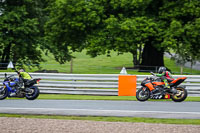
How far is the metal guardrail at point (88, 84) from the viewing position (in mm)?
14273

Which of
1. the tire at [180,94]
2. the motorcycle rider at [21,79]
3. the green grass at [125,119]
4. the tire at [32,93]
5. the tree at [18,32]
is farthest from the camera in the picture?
the tree at [18,32]

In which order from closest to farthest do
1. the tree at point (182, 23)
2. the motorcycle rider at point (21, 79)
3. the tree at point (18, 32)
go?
the motorcycle rider at point (21, 79) → the tree at point (182, 23) → the tree at point (18, 32)

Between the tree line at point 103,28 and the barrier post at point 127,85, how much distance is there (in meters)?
9.37

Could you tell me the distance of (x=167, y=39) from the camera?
23.2m

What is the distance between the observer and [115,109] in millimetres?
10133

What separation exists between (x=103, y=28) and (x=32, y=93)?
45.5ft

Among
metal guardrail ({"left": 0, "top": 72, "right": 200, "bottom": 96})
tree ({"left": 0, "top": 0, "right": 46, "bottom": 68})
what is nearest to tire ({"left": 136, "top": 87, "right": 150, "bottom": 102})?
metal guardrail ({"left": 0, "top": 72, "right": 200, "bottom": 96})

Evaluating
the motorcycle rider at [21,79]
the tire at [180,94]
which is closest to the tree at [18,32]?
the motorcycle rider at [21,79]

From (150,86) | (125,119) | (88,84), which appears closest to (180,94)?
(150,86)

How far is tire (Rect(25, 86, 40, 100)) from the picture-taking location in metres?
12.7

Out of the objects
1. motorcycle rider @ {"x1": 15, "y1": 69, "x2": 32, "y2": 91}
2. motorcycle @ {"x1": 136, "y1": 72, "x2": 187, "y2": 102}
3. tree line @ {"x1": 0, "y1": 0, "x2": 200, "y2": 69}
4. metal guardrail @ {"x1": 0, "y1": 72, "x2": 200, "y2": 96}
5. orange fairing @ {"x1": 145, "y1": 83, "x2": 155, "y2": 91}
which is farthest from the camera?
tree line @ {"x1": 0, "y1": 0, "x2": 200, "y2": 69}

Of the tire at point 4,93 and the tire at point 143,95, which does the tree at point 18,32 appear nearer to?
the tire at point 4,93

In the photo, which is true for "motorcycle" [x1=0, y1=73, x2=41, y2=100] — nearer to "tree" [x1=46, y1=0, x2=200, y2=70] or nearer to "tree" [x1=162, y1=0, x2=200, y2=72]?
"tree" [x1=46, y1=0, x2=200, y2=70]

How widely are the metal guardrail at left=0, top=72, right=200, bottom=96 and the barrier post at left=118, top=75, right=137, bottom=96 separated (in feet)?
1.11
